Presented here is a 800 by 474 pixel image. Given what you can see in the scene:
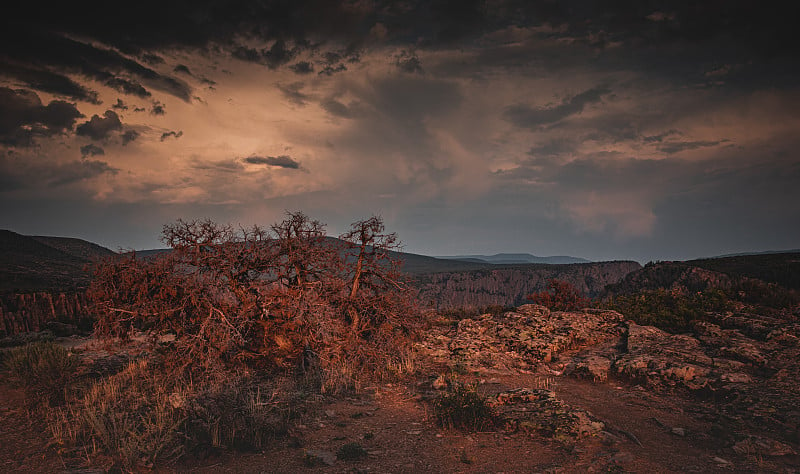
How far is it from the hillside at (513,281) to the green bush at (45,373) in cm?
4555

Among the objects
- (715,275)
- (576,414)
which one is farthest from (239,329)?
(715,275)

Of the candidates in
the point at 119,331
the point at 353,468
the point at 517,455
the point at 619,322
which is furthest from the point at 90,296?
the point at 619,322

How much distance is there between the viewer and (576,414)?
216 inches

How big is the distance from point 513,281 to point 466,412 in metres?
59.2

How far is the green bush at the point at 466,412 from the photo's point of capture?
5.60 m

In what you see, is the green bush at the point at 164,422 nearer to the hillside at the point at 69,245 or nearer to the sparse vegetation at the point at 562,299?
the sparse vegetation at the point at 562,299

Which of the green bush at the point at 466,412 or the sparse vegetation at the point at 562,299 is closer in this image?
the green bush at the point at 466,412

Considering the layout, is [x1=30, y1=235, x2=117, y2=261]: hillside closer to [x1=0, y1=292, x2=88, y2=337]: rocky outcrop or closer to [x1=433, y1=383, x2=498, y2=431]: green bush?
[x1=0, y1=292, x2=88, y2=337]: rocky outcrop

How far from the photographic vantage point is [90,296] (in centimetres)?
711

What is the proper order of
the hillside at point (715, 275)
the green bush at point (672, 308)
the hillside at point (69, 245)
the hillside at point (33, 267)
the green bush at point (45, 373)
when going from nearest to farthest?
the green bush at point (45, 373), the green bush at point (672, 308), the hillside at point (715, 275), the hillside at point (33, 267), the hillside at point (69, 245)

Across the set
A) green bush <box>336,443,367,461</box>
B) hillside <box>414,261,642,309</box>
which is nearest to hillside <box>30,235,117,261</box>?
hillside <box>414,261,642,309</box>

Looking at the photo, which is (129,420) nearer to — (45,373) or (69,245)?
(45,373)

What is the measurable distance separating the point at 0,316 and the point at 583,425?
23.0m

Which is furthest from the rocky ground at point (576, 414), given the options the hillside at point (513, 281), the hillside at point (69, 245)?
the hillside at point (69, 245)
